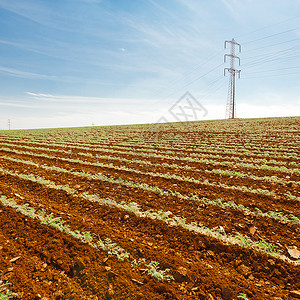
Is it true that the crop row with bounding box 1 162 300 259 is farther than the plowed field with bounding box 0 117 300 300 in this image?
Yes

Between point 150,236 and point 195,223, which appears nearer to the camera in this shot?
point 150,236

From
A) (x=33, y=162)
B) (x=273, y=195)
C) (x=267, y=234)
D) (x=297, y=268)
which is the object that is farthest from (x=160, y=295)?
(x=33, y=162)

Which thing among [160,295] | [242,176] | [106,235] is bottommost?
[160,295]

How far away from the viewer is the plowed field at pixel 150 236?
114 inches

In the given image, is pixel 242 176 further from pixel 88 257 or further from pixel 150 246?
pixel 88 257

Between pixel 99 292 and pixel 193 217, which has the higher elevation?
pixel 193 217

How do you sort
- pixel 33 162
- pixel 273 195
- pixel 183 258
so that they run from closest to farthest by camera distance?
pixel 183 258, pixel 273 195, pixel 33 162

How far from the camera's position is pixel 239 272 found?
3.18 meters

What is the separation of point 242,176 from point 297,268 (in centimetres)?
442

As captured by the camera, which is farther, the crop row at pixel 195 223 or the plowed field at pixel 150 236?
the crop row at pixel 195 223

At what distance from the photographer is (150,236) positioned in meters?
3.98

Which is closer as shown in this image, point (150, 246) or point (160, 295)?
point (160, 295)

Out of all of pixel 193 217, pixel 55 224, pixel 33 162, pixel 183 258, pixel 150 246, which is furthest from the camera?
pixel 33 162

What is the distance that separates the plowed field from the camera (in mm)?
2906
